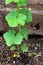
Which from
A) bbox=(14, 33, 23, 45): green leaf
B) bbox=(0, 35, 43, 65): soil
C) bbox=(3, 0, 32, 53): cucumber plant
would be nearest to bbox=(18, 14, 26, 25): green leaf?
bbox=(3, 0, 32, 53): cucumber plant

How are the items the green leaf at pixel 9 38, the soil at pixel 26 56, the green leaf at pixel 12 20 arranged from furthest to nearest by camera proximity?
1. the soil at pixel 26 56
2. the green leaf at pixel 9 38
3. the green leaf at pixel 12 20

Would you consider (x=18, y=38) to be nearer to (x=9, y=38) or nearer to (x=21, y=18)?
(x=9, y=38)

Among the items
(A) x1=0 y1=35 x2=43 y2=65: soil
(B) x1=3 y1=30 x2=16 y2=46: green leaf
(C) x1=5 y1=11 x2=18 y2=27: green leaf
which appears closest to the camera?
(C) x1=5 y1=11 x2=18 y2=27: green leaf

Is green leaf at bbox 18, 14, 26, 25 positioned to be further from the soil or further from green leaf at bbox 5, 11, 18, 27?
the soil

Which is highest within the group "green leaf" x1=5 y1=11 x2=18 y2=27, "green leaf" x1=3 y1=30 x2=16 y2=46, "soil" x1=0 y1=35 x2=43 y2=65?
"green leaf" x1=5 y1=11 x2=18 y2=27

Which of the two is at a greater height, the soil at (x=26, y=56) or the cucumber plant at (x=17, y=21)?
the cucumber plant at (x=17, y=21)

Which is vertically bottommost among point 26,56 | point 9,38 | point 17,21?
point 26,56

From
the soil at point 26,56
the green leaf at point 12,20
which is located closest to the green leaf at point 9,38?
the green leaf at point 12,20

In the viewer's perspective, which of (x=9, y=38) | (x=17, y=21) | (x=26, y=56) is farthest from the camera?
(x=26, y=56)

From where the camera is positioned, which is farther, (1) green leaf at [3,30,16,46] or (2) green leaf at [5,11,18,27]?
(1) green leaf at [3,30,16,46]

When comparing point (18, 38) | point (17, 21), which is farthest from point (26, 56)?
point (17, 21)

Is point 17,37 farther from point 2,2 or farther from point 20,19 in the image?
point 2,2

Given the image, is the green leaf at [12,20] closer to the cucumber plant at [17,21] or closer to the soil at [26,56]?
the cucumber plant at [17,21]
